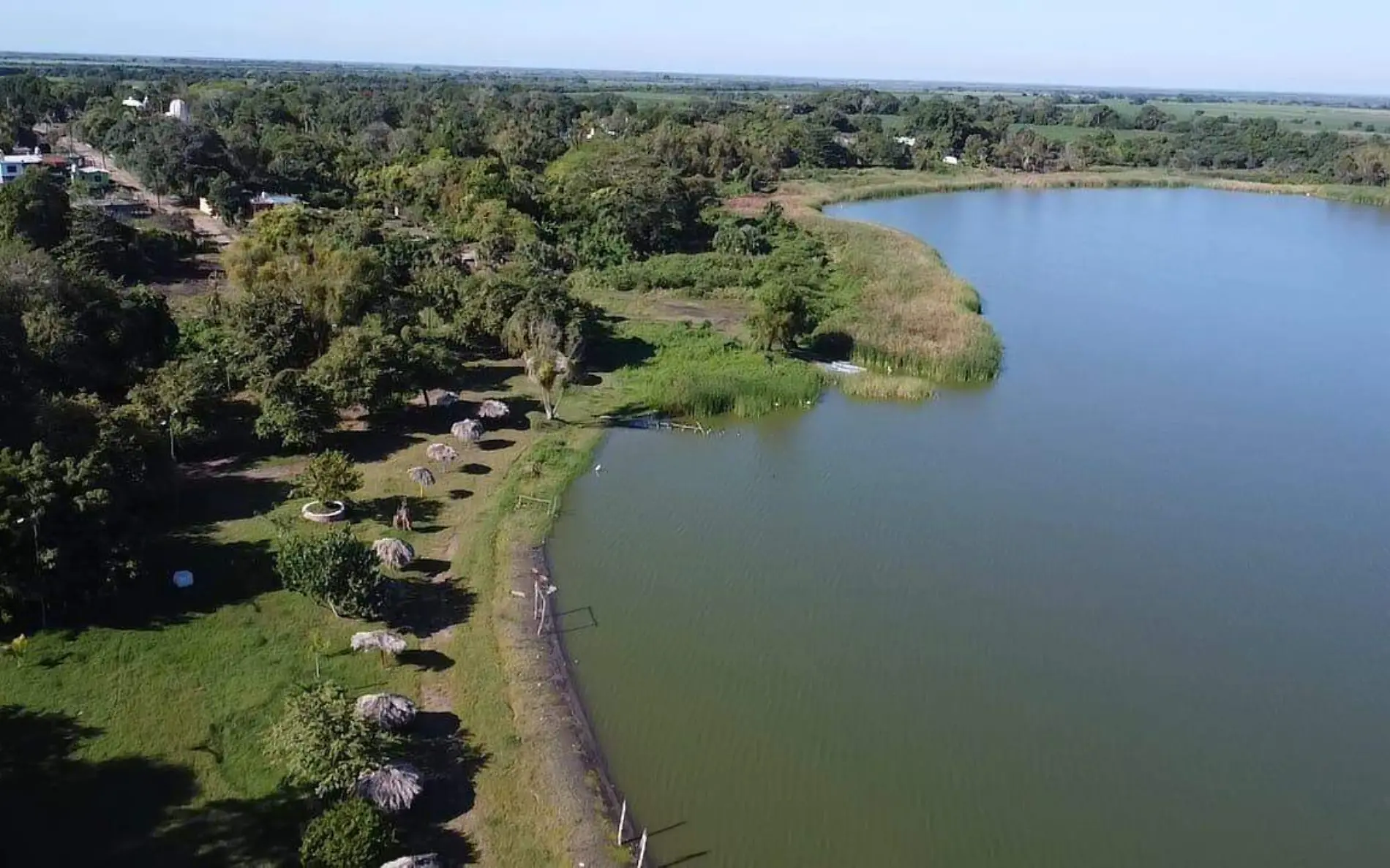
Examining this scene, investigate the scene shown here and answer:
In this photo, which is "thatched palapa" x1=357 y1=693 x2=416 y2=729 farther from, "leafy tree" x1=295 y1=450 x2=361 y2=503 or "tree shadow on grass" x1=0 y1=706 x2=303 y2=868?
"leafy tree" x1=295 y1=450 x2=361 y2=503

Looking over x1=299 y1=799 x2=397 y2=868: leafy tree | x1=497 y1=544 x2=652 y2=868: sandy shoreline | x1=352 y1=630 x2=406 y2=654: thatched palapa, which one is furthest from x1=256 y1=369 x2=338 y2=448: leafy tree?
x1=299 y1=799 x2=397 y2=868: leafy tree

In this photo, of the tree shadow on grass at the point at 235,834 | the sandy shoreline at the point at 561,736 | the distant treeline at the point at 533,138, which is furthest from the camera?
the distant treeline at the point at 533,138

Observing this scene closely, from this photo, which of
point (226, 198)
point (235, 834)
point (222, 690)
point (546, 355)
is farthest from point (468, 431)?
point (226, 198)

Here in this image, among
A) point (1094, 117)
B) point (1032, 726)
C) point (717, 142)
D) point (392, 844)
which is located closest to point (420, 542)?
point (392, 844)

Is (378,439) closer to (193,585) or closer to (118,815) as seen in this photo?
(193,585)

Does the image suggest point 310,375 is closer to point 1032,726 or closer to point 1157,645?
point 1032,726

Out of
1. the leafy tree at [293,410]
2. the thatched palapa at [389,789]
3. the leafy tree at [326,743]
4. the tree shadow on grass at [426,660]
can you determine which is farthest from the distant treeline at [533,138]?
the thatched palapa at [389,789]

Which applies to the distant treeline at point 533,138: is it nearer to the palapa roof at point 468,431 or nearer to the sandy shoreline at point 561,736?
the palapa roof at point 468,431

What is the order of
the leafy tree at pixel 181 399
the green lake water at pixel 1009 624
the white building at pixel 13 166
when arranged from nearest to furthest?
the green lake water at pixel 1009 624
the leafy tree at pixel 181 399
the white building at pixel 13 166
